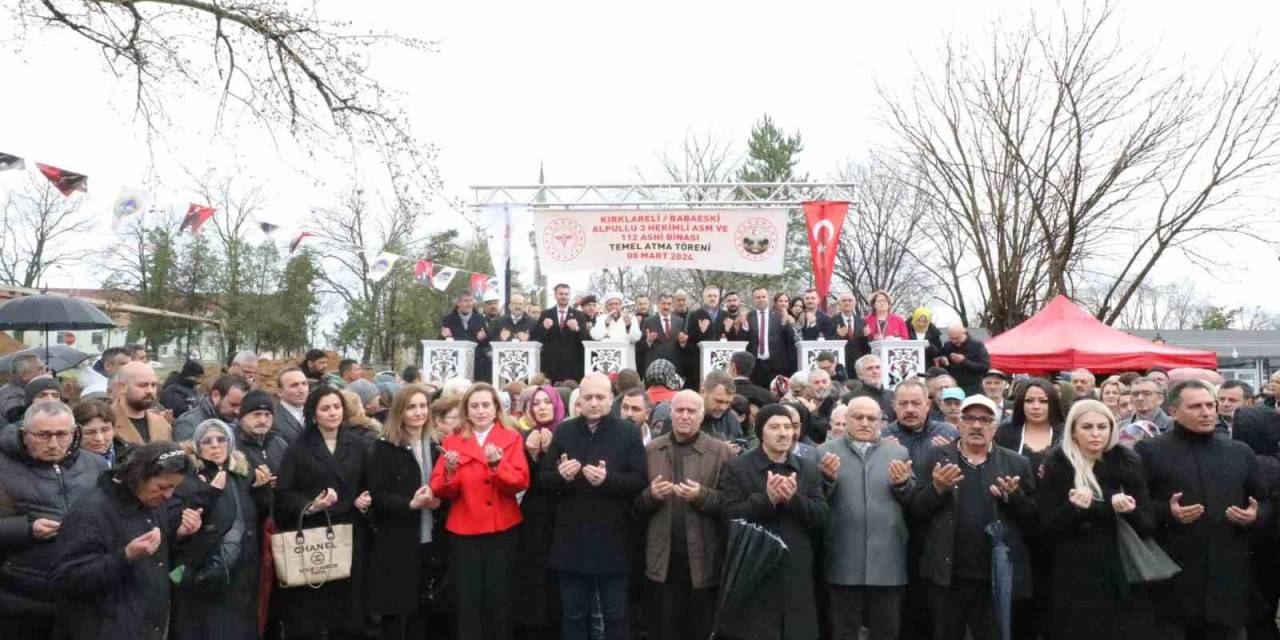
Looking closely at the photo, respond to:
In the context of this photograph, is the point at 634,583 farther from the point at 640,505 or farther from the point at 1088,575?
the point at 1088,575

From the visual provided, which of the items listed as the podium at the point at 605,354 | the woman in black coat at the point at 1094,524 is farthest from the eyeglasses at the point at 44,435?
the podium at the point at 605,354

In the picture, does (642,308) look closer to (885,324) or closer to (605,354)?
(605,354)

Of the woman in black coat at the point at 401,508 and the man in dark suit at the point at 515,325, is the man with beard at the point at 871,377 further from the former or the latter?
the man in dark suit at the point at 515,325

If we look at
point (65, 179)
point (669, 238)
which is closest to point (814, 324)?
point (669, 238)

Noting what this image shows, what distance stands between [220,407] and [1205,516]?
6128 millimetres

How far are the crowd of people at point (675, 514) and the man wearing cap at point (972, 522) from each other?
1cm

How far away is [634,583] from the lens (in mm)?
6551

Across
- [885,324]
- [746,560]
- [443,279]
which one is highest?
[443,279]

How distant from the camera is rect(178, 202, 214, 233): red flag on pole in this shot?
13.5 metres

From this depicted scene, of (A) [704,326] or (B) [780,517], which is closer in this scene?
(B) [780,517]

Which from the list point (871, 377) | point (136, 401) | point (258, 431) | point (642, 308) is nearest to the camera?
point (258, 431)

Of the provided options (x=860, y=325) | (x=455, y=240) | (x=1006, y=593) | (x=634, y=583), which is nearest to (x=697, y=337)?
(x=860, y=325)

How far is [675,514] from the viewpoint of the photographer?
6.11 meters

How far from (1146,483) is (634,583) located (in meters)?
3.09
